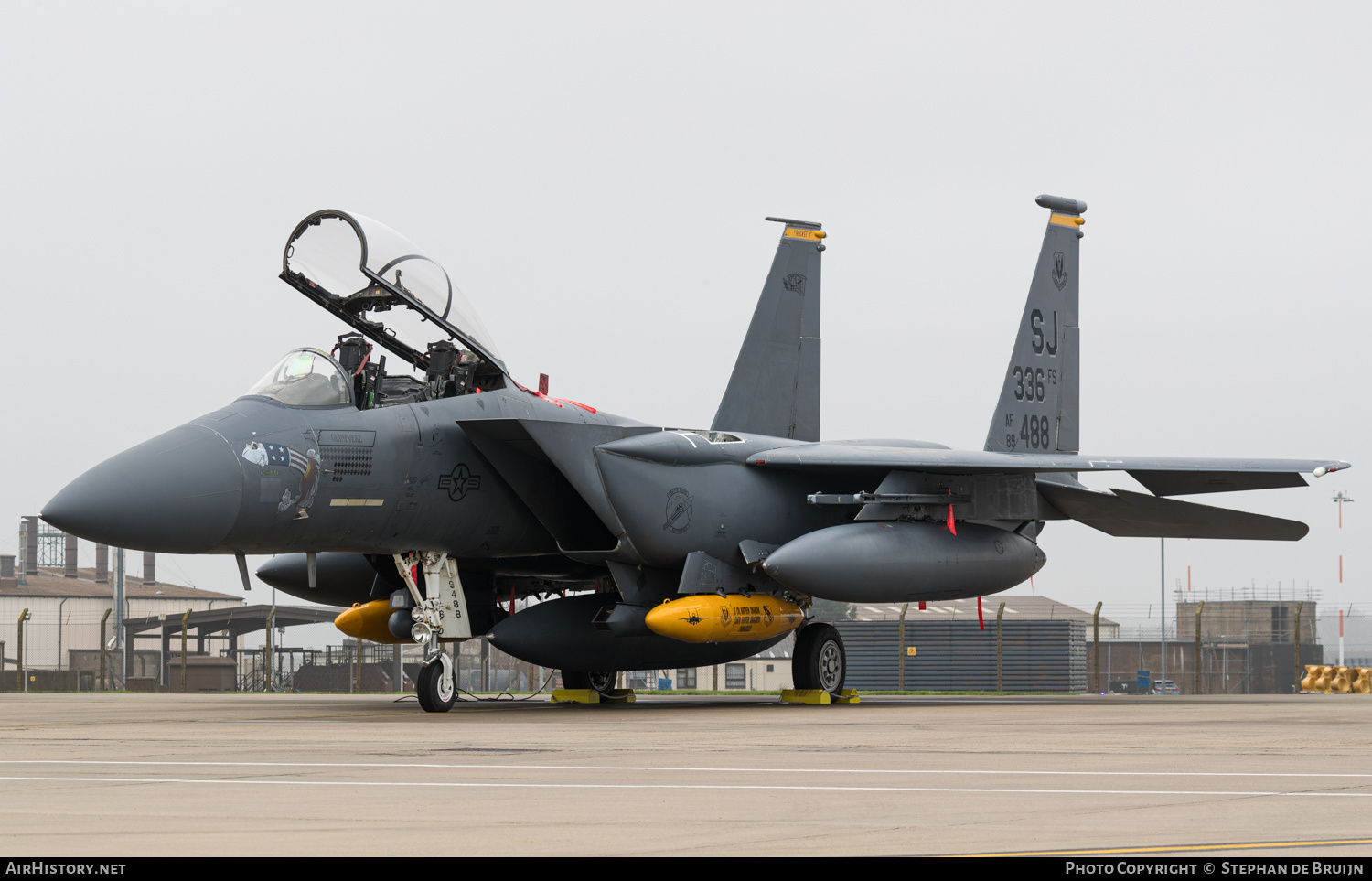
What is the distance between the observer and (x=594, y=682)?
1634 centimetres

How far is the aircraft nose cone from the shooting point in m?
10.8

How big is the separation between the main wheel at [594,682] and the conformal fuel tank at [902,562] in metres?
2.93

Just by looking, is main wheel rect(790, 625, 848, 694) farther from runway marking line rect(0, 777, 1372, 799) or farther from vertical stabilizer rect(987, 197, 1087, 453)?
runway marking line rect(0, 777, 1372, 799)

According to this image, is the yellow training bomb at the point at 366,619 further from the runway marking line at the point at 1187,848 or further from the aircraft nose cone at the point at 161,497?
the runway marking line at the point at 1187,848

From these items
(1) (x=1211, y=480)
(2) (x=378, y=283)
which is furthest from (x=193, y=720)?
(1) (x=1211, y=480)

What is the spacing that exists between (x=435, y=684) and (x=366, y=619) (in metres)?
2.34

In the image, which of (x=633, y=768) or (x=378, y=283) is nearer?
(x=633, y=768)

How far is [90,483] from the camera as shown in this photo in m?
10.9

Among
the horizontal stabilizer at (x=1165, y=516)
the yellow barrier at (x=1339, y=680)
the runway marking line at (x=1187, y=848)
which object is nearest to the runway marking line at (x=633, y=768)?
the runway marking line at (x=1187, y=848)

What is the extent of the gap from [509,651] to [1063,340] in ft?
28.8

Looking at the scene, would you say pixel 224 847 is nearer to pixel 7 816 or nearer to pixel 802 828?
pixel 7 816

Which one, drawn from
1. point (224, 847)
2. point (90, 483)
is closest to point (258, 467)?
point (90, 483)

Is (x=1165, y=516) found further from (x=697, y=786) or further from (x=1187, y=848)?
(x=1187, y=848)

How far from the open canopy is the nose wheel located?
2707 mm
